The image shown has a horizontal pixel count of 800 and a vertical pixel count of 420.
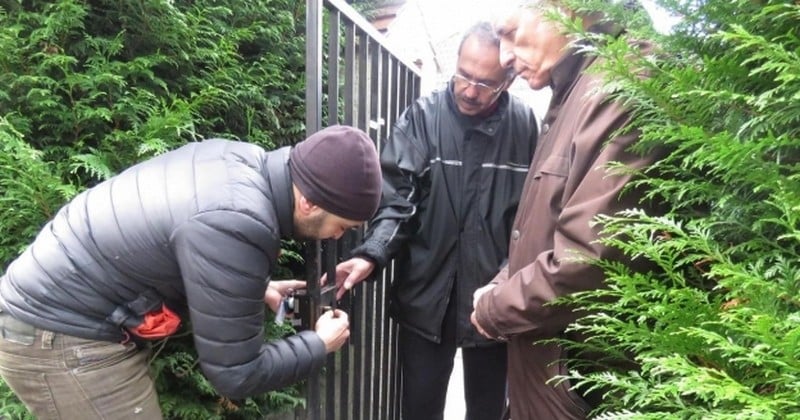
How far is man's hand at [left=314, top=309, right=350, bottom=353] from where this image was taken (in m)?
1.63

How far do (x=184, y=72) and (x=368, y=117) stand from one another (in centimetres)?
75

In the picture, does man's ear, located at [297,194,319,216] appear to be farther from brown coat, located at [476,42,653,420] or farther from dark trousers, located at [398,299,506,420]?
dark trousers, located at [398,299,506,420]

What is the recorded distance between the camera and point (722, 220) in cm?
86

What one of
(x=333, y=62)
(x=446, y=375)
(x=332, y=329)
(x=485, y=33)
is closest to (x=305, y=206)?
(x=332, y=329)

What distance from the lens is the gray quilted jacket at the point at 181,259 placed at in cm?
125

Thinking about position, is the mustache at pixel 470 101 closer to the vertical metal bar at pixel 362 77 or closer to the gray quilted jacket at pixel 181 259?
the vertical metal bar at pixel 362 77

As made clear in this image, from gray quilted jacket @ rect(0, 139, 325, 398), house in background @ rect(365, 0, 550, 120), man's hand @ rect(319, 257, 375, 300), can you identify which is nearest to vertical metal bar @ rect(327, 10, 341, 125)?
gray quilted jacket @ rect(0, 139, 325, 398)

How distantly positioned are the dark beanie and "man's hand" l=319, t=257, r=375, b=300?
0.59 meters

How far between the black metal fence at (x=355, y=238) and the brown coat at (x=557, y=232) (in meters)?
0.66

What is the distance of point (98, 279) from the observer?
135 centimetres

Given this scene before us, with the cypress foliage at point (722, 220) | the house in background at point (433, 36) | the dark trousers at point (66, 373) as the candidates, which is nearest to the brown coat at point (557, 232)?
the cypress foliage at point (722, 220)

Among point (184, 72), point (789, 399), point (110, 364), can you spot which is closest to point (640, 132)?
point (789, 399)

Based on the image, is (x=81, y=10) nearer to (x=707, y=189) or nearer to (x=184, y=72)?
(x=184, y=72)

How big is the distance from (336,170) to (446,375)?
134 centimetres
